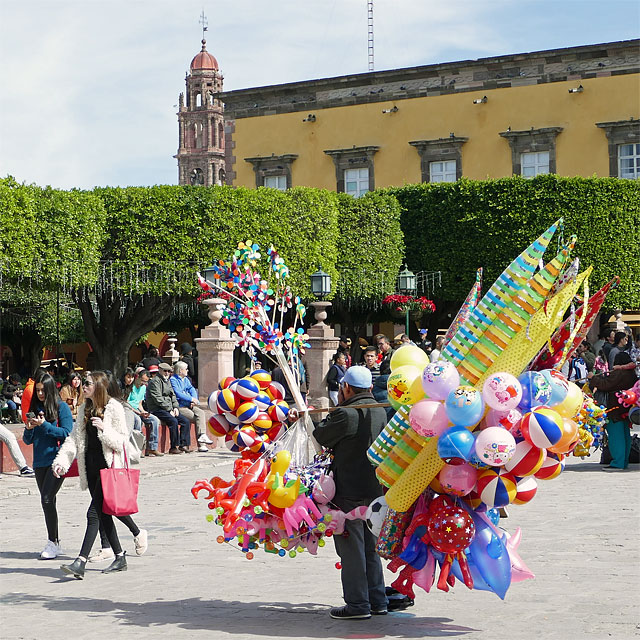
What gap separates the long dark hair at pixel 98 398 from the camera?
377 inches

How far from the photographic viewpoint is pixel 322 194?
35031 mm

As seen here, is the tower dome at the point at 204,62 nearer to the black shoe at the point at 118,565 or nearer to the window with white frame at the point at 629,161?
the window with white frame at the point at 629,161

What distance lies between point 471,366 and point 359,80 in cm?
3791

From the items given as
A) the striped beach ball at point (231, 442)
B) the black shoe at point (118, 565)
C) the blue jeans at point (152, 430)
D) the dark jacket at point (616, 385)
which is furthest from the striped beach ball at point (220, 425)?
the blue jeans at point (152, 430)

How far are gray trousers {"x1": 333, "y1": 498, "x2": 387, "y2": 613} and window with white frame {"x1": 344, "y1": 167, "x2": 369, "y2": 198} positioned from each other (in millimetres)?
37054

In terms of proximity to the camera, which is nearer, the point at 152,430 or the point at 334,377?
the point at 152,430

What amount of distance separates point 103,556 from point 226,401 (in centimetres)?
271

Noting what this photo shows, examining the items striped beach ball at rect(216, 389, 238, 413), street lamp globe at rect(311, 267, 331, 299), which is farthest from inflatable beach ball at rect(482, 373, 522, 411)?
street lamp globe at rect(311, 267, 331, 299)

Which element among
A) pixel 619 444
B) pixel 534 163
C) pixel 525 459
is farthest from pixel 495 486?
pixel 534 163

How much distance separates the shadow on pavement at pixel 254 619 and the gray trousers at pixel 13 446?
7758 mm

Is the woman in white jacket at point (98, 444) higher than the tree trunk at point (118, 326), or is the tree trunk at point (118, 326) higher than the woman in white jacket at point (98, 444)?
the tree trunk at point (118, 326)

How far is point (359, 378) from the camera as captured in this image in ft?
25.8

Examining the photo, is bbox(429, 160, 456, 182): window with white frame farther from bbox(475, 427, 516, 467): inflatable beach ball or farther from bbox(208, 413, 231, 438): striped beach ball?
bbox(475, 427, 516, 467): inflatable beach ball

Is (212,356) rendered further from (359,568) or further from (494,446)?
(494,446)
